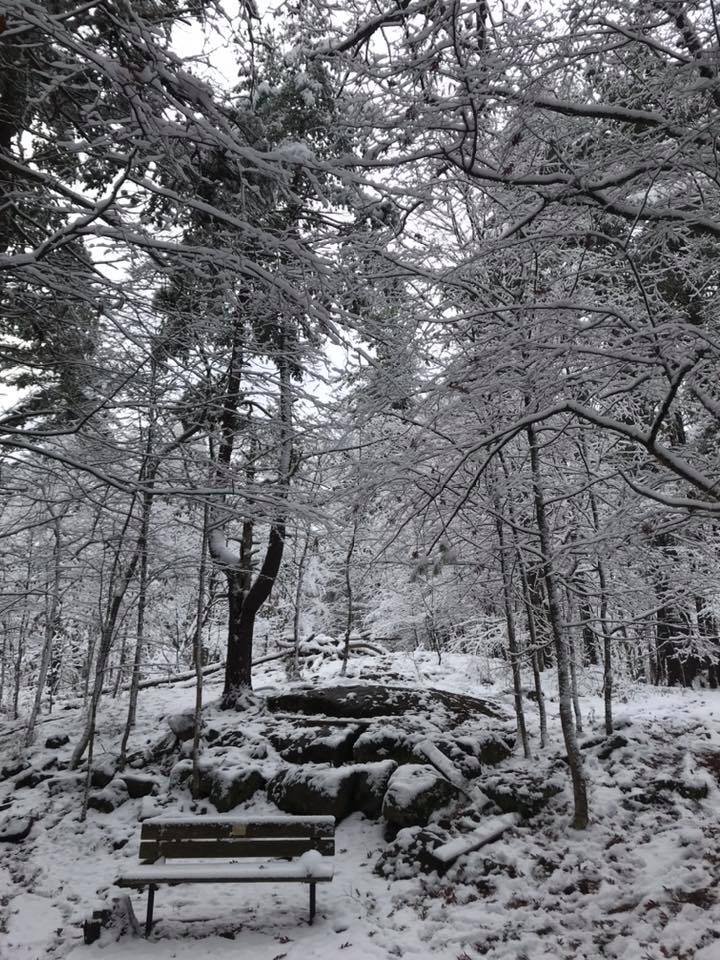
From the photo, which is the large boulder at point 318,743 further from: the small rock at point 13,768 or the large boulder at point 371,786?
the small rock at point 13,768

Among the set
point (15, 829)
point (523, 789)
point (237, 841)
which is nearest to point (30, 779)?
point (15, 829)

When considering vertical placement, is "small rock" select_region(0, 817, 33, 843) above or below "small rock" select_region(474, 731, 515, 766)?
below

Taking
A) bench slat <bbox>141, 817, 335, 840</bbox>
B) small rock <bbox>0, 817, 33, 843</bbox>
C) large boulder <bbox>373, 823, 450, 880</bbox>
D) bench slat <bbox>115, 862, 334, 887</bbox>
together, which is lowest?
small rock <bbox>0, 817, 33, 843</bbox>

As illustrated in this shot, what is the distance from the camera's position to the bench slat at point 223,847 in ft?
18.9

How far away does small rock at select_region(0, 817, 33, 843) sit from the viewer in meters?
8.05

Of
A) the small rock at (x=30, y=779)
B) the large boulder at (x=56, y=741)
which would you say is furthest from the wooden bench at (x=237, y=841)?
the large boulder at (x=56, y=741)

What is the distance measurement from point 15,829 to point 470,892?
6.80 m

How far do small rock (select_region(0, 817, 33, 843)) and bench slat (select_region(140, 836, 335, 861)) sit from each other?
3852 mm

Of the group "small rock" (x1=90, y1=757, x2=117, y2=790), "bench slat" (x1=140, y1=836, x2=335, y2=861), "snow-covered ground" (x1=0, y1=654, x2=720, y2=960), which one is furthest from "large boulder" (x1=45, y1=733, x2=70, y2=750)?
"bench slat" (x1=140, y1=836, x2=335, y2=861)

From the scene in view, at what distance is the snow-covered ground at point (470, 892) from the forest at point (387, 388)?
46 mm

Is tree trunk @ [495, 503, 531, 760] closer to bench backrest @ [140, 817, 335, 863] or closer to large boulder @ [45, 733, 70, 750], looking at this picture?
bench backrest @ [140, 817, 335, 863]

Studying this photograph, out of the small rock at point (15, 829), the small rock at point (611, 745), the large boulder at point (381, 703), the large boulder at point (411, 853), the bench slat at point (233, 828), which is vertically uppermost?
the large boulder at point (381, 703)

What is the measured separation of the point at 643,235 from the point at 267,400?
24.5ft

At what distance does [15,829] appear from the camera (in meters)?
8.15
